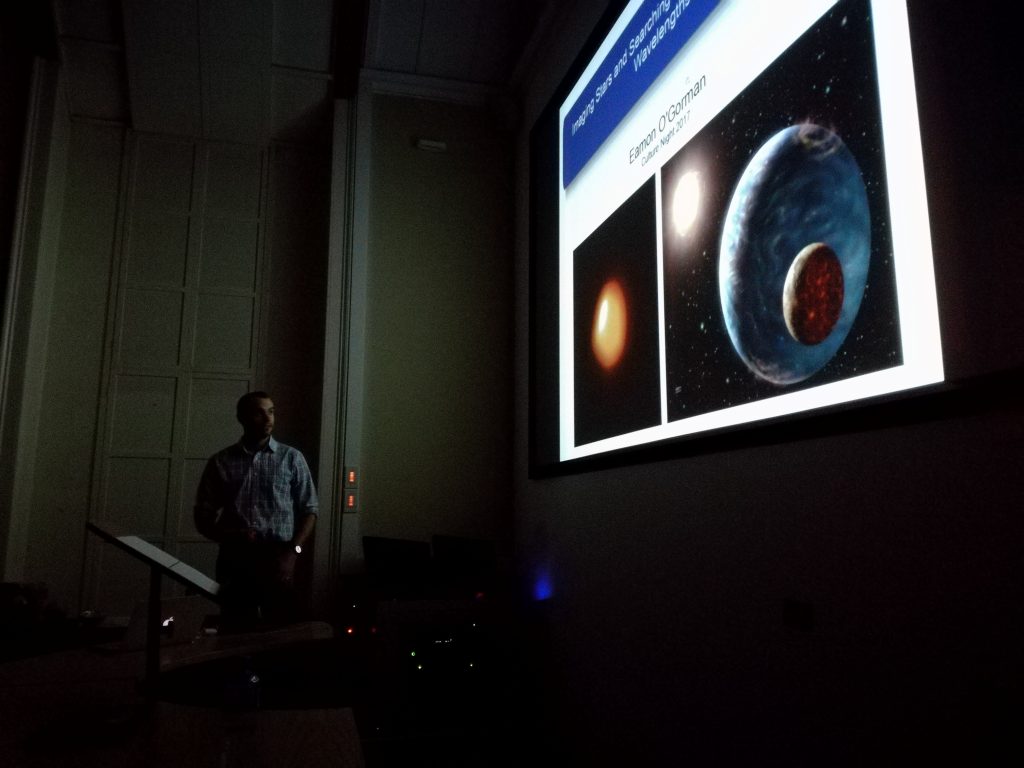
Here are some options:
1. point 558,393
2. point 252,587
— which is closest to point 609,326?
point 558,393

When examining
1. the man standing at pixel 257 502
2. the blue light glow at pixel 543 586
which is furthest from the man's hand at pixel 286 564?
the blue light glow at pixel 543 586

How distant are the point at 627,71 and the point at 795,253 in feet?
3.90

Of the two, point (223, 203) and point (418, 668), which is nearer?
point (418, 668)

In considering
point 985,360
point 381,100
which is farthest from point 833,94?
point 381,100

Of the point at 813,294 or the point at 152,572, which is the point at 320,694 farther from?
the point at 813,294

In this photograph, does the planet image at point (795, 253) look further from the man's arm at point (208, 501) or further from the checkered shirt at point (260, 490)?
the man's arm at point (208, 501)

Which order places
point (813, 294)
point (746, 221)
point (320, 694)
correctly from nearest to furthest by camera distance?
point (813, 294) < point (746, 221) < point (320, 694)

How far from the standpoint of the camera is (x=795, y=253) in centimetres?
162

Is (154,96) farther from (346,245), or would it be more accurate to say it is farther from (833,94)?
(833,94)

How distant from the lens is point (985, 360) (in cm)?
118

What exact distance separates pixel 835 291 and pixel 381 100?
3.41 meters

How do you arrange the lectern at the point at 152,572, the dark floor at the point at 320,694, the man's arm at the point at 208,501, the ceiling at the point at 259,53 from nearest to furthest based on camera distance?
1. the dark floor at the point at 320,694
2. the lectern at the point at 152,572
3. the man's arm at the point at 208,501
4. the ceiling at the point at 259,53

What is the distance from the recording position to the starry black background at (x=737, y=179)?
1401 mm

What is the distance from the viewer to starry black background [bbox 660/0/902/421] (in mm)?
1401
